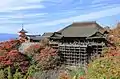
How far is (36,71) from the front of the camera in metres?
28.1

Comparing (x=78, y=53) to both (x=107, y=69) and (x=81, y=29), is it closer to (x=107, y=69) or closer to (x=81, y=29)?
(x=81, y=29)

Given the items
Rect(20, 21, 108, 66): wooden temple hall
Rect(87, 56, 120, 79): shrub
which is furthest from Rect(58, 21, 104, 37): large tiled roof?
Rect(87, 56, 120, 79): shrub

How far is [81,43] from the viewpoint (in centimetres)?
3152

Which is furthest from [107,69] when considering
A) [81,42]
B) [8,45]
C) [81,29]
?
[81,29]

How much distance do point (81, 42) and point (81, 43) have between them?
1022 millimetres

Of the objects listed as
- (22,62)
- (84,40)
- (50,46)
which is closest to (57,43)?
(50,46)

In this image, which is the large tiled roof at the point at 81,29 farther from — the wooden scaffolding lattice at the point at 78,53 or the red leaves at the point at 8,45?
the red leaves at the point at 8,45

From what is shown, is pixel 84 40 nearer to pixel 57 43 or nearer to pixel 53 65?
pixel 57 43

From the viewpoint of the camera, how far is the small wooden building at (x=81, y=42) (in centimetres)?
3028

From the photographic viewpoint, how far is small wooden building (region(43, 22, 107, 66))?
99.3 ft

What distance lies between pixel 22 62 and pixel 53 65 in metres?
2.87

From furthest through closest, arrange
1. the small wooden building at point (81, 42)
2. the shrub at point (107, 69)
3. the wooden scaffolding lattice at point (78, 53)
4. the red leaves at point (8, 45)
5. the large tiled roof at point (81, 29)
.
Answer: the large tiled roof at point (81, 29), the red leaves at point (8, 45), the small wooden building at point (81, 42), the wooden scaffolding lattice at point (78, 53), the shrub at point (107, 69)

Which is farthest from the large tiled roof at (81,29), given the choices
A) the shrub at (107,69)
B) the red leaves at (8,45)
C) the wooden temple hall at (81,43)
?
the shrub at (107,69)

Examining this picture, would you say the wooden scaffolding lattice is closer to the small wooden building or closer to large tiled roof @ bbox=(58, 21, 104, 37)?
the small wooden building
